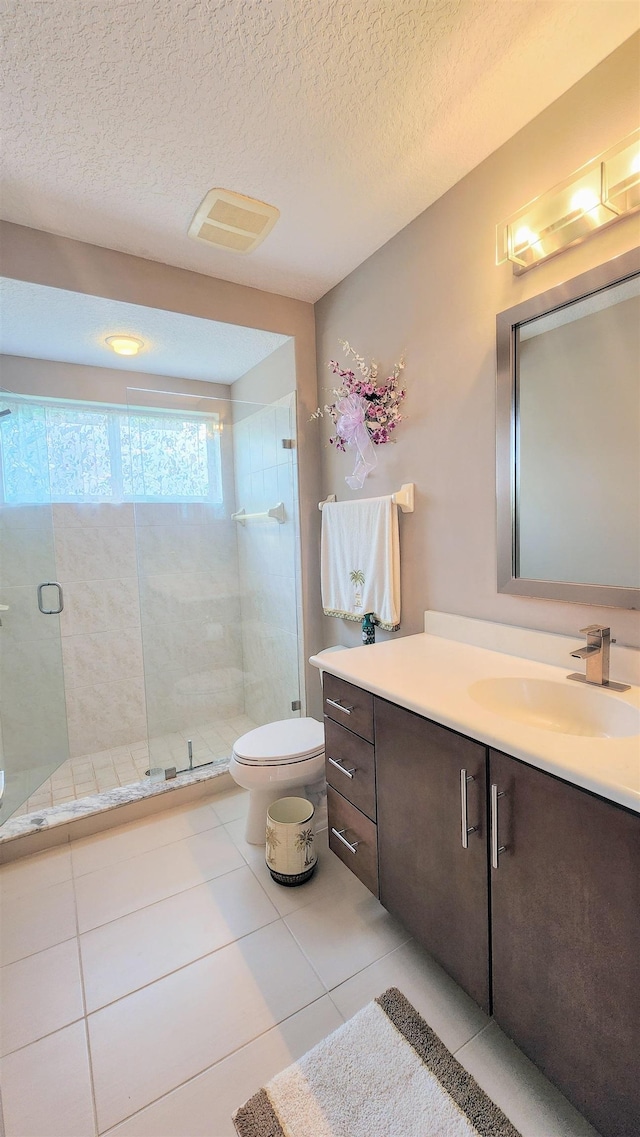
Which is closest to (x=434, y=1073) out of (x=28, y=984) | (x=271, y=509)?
(x=28, y=984)

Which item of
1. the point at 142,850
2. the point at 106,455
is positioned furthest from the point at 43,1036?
the point at 106,455

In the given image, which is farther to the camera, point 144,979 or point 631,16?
point 144,979

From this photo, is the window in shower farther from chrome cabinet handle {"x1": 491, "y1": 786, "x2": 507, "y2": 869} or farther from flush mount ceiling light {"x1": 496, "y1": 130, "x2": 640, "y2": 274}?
chrome cabinet handle {"x1": 491, "y1": 786, "x2": 507, "y2": 869}

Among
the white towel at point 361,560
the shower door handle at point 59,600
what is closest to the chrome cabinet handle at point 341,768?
the white towel at point 361,560

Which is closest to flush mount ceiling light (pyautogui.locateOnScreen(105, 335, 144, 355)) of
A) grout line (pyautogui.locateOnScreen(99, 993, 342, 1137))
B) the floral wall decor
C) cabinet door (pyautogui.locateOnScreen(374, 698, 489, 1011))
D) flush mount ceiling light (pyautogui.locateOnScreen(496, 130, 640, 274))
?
the floral wall decor

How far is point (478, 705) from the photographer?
42.8 inches

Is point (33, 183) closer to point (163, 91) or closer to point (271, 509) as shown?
point (163, 91)

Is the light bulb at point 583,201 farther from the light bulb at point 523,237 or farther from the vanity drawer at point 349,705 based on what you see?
the vanity drawer at point 349,705

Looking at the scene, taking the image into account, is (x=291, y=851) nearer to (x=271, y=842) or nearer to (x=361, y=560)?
(x=271, y=842)

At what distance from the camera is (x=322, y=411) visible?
2.35 metres

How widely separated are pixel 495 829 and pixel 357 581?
1.23 metres

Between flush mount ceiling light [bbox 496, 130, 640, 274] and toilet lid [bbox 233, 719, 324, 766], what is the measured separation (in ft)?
5.87

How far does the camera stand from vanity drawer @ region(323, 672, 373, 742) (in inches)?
52.7

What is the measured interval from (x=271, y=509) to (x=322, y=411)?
0.59 m
